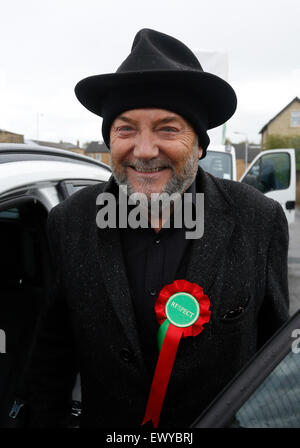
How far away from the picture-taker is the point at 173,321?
4.10 ft

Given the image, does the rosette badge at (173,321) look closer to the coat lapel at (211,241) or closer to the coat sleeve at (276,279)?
the coat lapel at (211,241)

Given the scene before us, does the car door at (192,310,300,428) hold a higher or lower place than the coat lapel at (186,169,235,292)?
lower

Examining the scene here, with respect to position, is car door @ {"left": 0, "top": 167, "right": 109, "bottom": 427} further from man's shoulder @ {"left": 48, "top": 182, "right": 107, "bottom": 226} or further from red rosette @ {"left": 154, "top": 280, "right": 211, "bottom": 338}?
red rosette @ {"left": 154, "top": 280, "right": 211, "bottom": 338}

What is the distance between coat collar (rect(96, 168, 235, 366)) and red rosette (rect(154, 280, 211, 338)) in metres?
0.03

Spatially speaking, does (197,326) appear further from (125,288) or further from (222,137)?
(222,137)

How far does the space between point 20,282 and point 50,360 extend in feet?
2.84

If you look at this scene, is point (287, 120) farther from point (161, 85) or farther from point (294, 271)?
point (161, 85)

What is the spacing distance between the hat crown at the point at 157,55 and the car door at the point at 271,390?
952mm

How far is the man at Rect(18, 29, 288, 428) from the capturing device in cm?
129

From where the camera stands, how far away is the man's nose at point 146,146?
134cm

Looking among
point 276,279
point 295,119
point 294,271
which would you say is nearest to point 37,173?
point 276,279

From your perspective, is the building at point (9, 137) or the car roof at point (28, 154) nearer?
the car roof at point (28, 154)

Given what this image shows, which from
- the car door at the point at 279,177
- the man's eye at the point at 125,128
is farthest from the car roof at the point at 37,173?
the car door at the point at 279,177

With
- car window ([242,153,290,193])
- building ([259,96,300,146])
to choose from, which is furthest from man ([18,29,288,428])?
building ([259,96,300,146])
